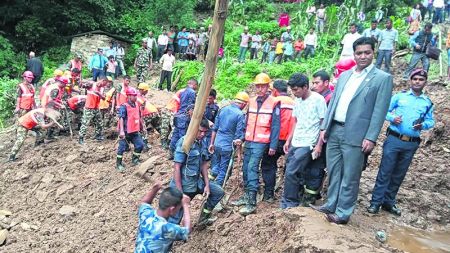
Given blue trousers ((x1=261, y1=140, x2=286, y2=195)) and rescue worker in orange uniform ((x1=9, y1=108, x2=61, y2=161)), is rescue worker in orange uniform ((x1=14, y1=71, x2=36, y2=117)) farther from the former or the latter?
blue trousers ((x1=261, y1=140, x2=286, y2=195))

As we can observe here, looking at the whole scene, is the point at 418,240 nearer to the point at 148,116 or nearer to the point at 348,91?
the point at 348,91

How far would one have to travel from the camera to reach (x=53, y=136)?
12555 mm

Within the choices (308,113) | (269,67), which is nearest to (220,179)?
(308,113)

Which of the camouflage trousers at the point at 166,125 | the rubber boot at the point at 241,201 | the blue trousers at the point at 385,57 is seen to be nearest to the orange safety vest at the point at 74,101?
the camouflage trousers at the point at 166,125

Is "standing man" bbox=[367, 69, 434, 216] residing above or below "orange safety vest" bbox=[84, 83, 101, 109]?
above

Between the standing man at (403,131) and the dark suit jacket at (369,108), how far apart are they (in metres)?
1.13

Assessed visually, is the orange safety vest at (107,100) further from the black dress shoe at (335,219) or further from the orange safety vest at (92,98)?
the black dress shoe at (335,219)

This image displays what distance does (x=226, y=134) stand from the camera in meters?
7.57

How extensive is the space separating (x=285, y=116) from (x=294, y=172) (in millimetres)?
1228

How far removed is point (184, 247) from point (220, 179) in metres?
1.54

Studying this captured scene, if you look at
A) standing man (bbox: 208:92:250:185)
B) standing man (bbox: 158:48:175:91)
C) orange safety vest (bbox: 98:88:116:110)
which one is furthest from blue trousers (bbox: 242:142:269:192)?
standing man (bbox: 158:48:175:91)

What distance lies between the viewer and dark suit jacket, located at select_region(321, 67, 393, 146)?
488 cm

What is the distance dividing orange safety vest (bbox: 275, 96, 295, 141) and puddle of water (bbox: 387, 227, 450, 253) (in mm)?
2051

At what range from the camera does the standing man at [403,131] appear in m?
5.90
